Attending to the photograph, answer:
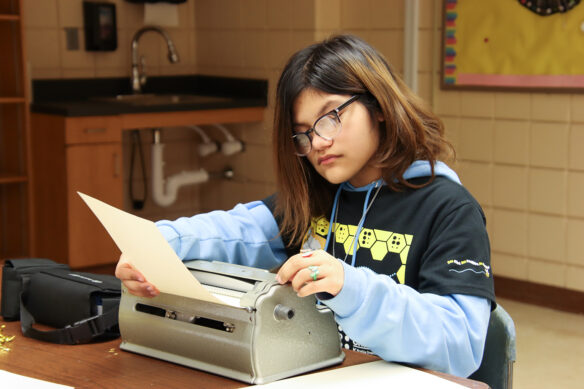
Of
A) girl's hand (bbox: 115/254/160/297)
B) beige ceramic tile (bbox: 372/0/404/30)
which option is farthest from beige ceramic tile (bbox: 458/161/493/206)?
girl's hand (bbox: 115/254/160/297)

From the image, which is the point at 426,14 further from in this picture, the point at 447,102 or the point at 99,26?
the point at 99,26

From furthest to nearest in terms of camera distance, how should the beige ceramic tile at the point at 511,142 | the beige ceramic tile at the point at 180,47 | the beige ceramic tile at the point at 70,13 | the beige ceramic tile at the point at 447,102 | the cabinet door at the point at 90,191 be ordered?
1. the beige ceramic tile at the point at 180,47
2. the beige ceramic tile at the point at 70,13
3. the beige ceramic tile at the point at 447,102
4. the cabinet door at the point at 90,191
5. the beige ceramic tile at the point at 511,142

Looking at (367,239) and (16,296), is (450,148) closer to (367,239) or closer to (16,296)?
(367,239)

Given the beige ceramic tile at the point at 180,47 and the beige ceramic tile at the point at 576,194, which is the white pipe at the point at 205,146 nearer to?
the beige ceramic tile at the point at 180,47

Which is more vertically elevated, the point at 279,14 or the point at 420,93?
the point at 279,14

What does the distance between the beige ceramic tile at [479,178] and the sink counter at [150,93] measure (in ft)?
3.97

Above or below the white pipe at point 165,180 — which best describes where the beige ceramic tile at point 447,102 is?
above

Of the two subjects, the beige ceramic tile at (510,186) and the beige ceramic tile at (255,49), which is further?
the beige ceramic tile at (255,49)

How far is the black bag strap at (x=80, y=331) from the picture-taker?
128 centimetres

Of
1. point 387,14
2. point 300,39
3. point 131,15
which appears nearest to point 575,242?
point 387,14

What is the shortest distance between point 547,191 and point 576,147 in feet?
0.80

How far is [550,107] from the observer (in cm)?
367

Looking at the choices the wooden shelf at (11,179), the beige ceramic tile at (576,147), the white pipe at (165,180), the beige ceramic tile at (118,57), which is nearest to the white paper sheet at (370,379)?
the beige ceramic tile at (576,147)

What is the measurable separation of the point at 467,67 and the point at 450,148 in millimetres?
2550
